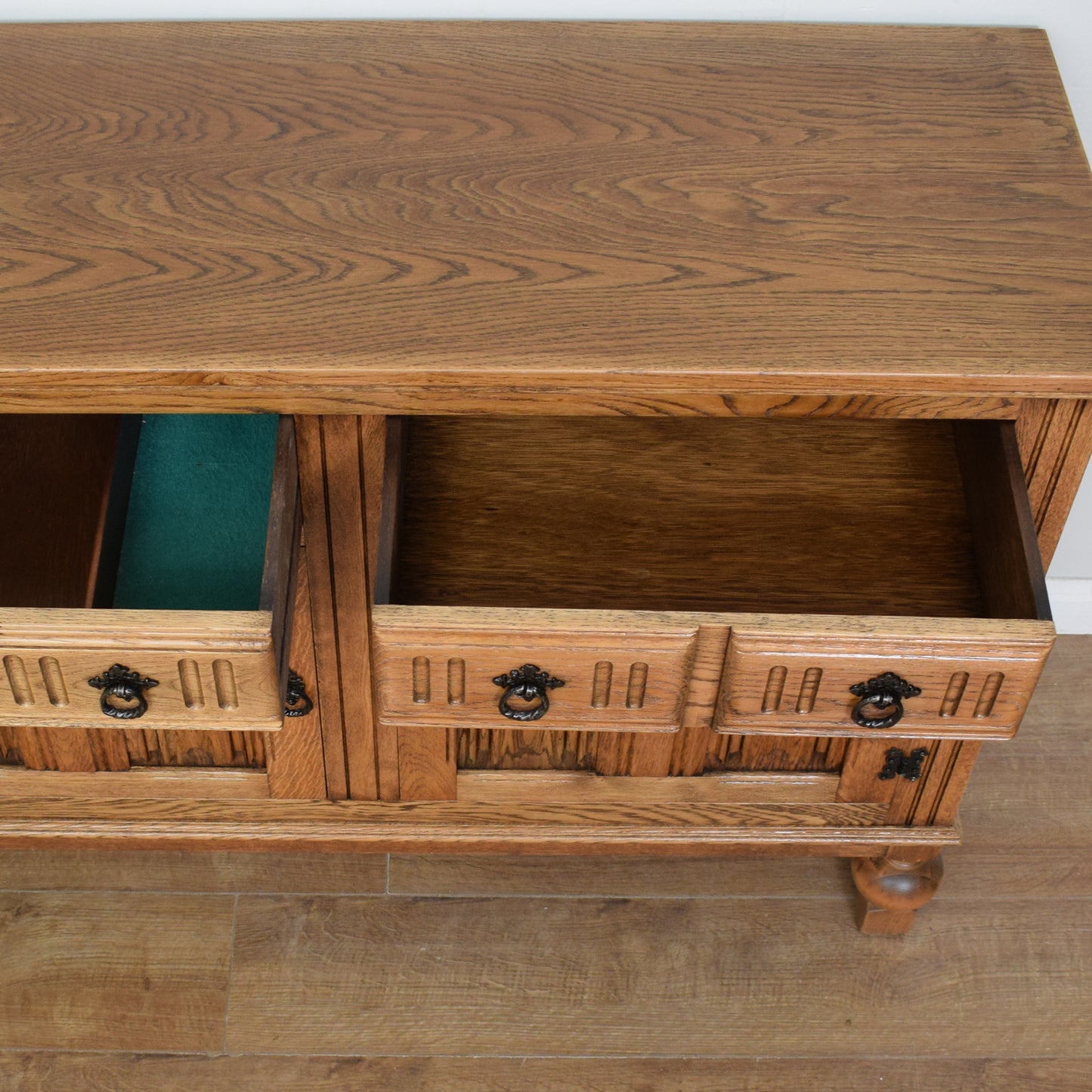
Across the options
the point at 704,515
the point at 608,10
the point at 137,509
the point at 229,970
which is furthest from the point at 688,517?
the point at 229,970

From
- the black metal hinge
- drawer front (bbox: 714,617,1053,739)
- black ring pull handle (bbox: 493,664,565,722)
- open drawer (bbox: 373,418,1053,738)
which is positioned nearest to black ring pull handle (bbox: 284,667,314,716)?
open drawer (bbox: 373,418,1053,738)

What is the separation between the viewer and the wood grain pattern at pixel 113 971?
3.94 feet

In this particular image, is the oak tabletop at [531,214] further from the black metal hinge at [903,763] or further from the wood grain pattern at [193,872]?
the wood grain pattern at [193,872]

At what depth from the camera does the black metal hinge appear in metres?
1.02

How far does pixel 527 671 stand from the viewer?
2.73ft

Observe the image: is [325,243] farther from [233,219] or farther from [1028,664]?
[1028,664]

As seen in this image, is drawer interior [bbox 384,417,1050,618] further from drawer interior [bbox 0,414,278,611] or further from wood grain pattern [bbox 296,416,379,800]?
drawer interior [bbox 0,414,278,611]

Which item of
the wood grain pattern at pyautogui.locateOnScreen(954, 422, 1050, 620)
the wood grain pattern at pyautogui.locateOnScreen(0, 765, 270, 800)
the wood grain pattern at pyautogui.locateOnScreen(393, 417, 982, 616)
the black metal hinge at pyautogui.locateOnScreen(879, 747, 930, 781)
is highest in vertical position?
the wood grain pattern at pyautogui.locateOnScreen(954, 422, 1050, 620)

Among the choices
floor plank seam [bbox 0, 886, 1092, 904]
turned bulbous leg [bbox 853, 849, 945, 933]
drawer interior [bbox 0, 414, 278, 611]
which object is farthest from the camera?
floor plank seam [bbox 0, 886, 1092, 904]

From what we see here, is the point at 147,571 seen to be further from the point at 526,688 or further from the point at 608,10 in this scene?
the point at 608,10

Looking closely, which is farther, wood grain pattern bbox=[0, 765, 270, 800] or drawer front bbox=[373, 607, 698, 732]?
wood grain pattern bbox=[0, 765, 270, 800]

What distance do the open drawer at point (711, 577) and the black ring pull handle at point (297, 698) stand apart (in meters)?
0.11

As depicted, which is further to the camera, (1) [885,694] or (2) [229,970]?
(2) [229,970]

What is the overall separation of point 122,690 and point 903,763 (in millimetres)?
597
